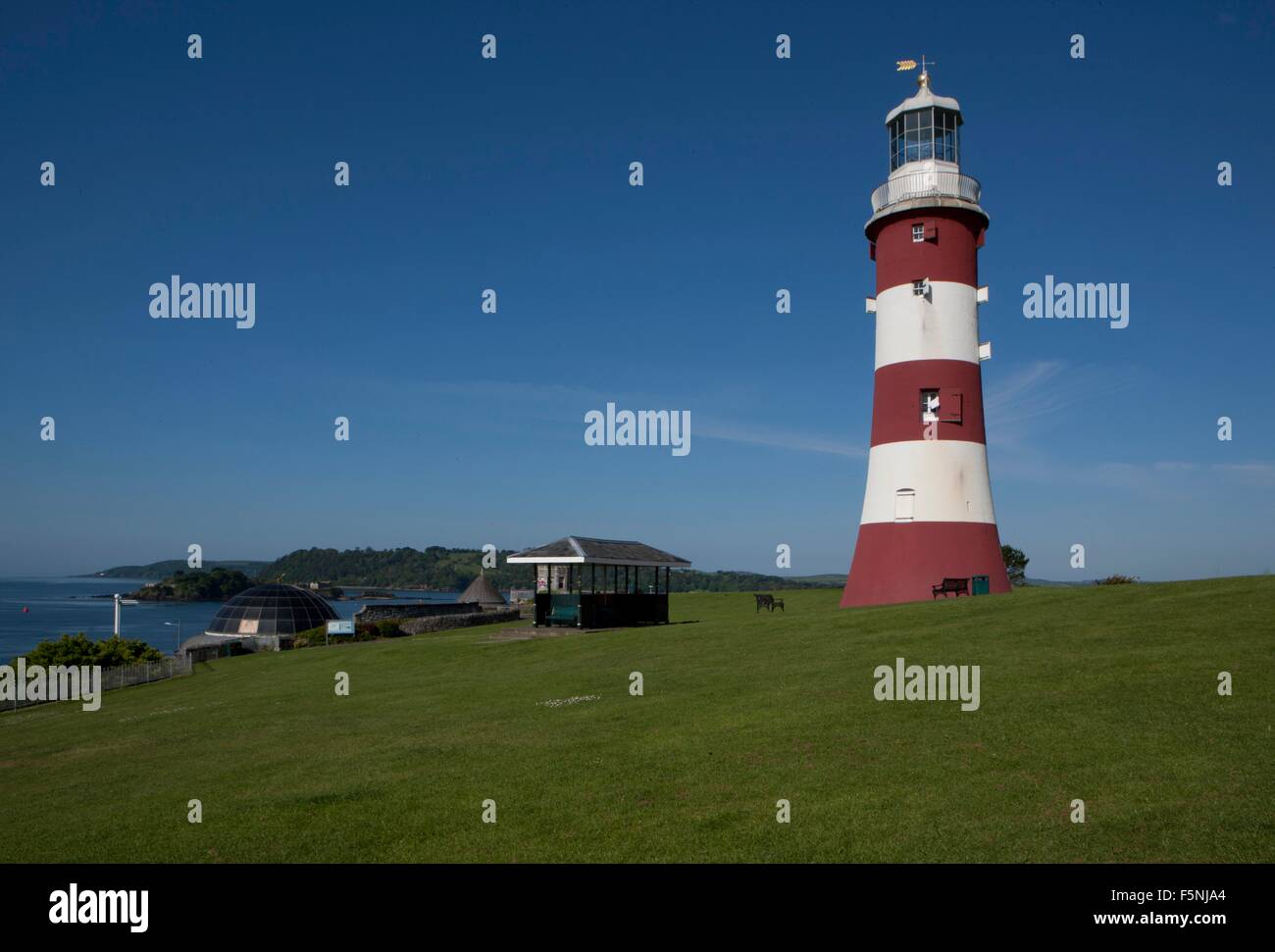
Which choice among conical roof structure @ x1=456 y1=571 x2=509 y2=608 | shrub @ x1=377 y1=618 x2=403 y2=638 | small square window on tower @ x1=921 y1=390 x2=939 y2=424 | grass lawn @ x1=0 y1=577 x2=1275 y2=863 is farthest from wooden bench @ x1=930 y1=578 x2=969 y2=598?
conical roof structure @ x1=456 y1=571 x2=509 y2=608

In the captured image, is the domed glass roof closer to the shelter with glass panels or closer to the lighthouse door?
the shelter with glass panels

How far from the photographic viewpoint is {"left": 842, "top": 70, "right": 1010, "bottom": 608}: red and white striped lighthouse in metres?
27.8

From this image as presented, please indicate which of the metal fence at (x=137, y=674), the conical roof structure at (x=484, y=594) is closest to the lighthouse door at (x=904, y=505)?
the metal fence at (x=137, y=674)

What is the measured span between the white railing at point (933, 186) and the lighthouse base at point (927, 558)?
1172 cm

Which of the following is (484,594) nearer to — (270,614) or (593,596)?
(270,614)

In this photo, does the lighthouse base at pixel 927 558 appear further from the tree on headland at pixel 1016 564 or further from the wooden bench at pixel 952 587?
the tree on headland at pixel 1016 564

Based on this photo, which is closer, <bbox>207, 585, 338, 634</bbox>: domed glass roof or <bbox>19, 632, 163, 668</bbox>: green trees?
<bbox>19, 632, 163, 668</bbox>: green trees

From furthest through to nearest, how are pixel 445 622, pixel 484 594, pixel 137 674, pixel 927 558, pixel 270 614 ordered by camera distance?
pixel 484 594 < pixel 270 614 < pixel 445 622 < pixel 137 674 < pixel 927 558

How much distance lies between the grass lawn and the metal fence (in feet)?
35.5

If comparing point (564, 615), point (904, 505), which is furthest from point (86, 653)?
point (904, 505)

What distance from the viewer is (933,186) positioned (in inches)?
1169

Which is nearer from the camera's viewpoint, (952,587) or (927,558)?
(952,587)

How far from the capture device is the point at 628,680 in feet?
58.5
